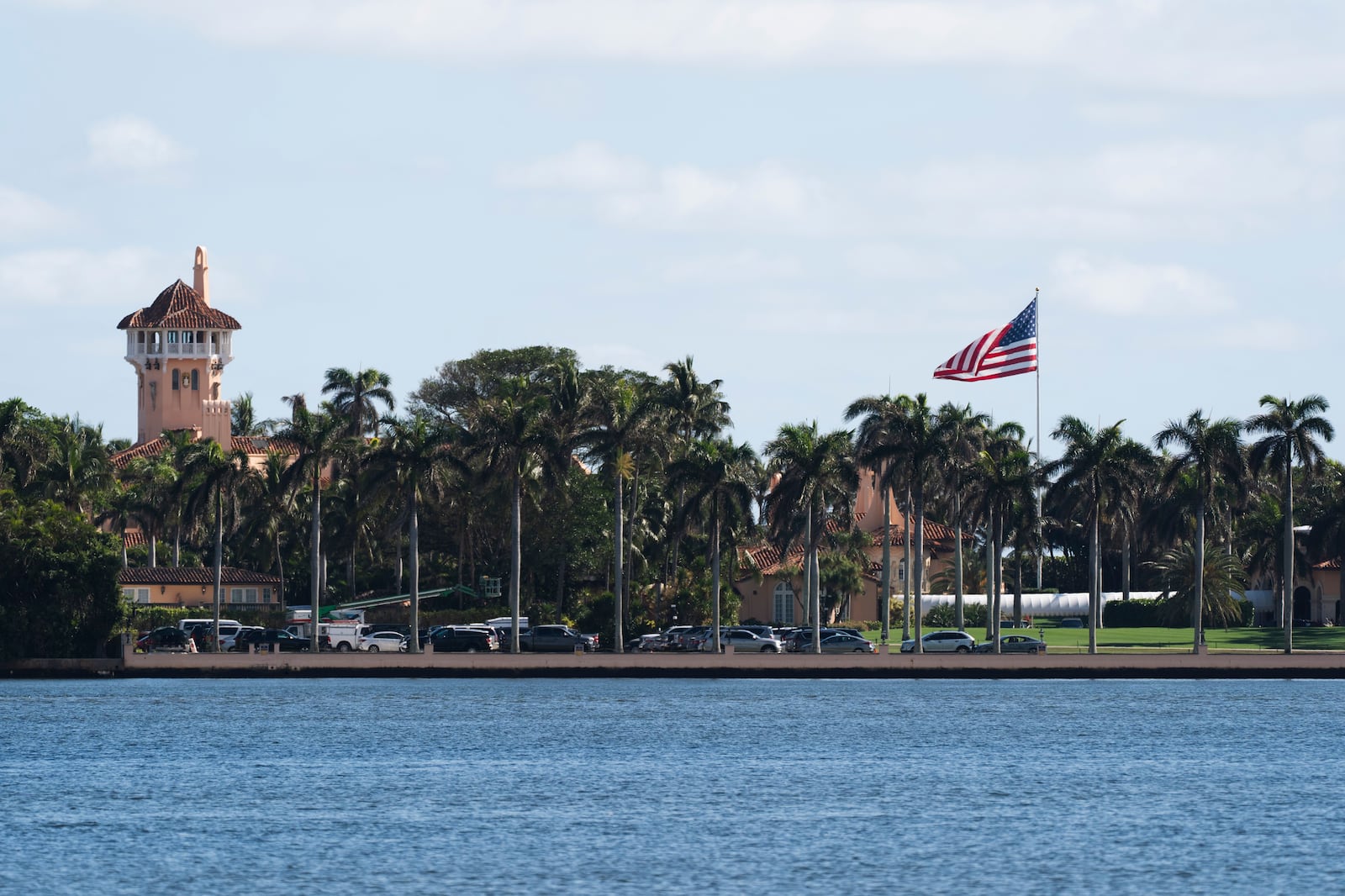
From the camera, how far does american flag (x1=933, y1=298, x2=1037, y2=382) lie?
105812 millimetres

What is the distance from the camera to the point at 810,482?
106 meters

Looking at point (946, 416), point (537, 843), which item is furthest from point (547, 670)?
point (537, 843)

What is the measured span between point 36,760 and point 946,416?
60904 millimetres

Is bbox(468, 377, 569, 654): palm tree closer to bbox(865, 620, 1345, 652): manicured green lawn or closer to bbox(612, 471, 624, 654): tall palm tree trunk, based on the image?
bbox(612, 471, 624, 654): tall palm tree trunk

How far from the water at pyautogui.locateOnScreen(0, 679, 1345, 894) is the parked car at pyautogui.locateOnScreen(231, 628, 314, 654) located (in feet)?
42.1

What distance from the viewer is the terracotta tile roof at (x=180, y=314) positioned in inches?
7367

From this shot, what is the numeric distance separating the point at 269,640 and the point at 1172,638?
191ft

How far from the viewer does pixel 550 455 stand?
357ft

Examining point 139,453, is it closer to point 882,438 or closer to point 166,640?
point 166,640

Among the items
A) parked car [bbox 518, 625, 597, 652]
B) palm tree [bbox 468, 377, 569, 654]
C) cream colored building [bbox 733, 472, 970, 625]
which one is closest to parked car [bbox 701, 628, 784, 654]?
parked car [bbox 518, 625, 597, 652]

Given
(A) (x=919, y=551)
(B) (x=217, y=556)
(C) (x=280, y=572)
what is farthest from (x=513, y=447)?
(C) (x=280, y=572)

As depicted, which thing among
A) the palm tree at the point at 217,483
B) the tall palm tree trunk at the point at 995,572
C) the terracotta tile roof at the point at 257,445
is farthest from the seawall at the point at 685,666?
the terracotta tile roof at the point at 257,445

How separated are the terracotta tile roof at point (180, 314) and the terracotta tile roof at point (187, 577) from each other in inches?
2387

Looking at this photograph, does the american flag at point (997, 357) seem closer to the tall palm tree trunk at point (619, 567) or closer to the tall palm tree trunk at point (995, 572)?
the tall palm tree trunk at point (995, 572)
